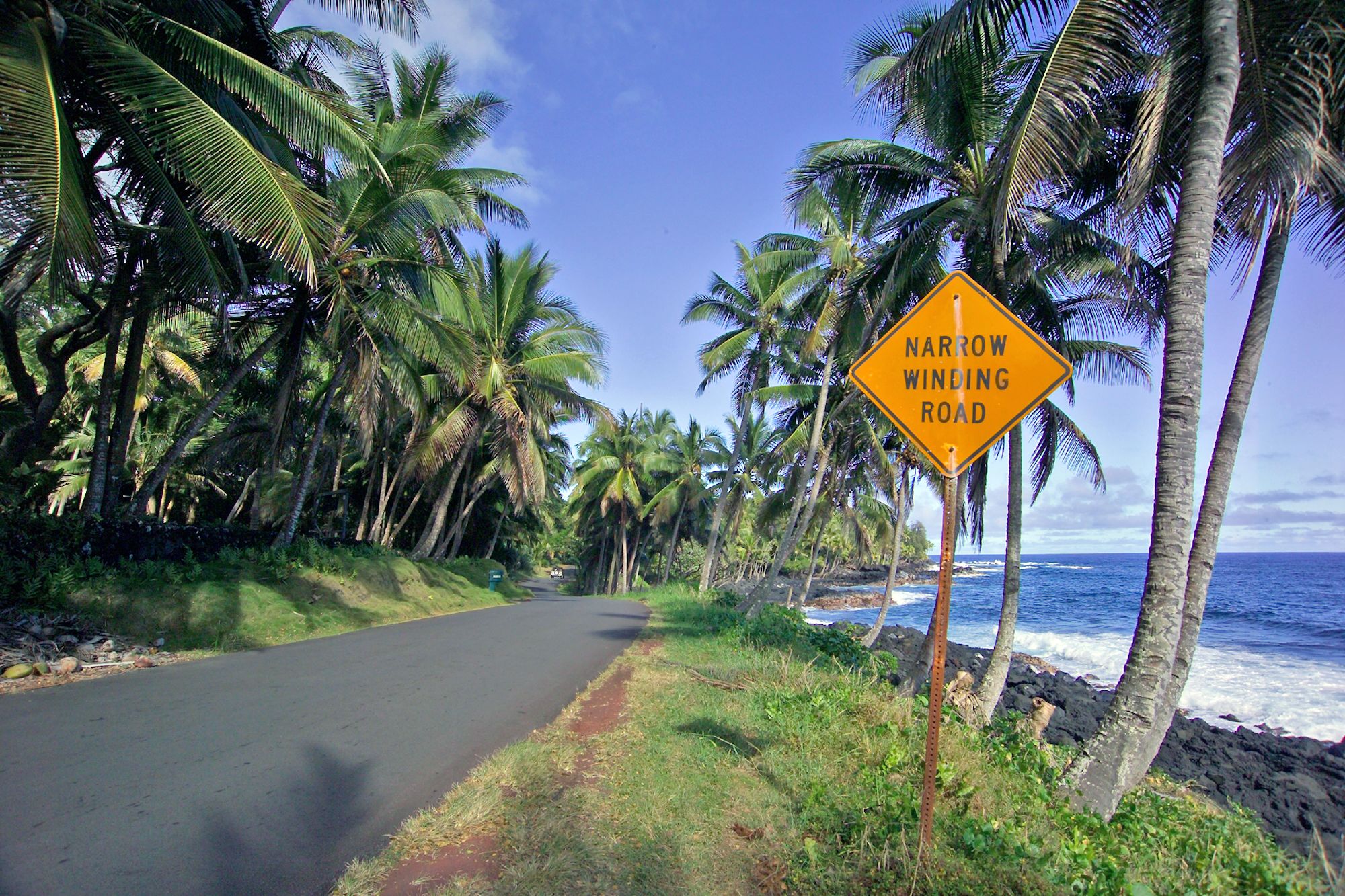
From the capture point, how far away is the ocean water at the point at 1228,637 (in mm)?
14695

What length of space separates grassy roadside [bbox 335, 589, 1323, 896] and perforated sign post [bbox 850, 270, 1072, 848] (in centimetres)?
43

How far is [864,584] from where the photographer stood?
6662 cm

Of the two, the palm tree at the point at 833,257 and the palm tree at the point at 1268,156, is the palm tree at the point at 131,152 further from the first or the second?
the palm tree at the point at 1268,156

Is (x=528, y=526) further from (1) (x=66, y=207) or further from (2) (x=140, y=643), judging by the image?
(1) (x=66, y=207)

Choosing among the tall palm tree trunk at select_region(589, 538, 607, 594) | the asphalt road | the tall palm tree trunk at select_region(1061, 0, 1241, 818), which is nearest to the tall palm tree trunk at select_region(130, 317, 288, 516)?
the asphalt road

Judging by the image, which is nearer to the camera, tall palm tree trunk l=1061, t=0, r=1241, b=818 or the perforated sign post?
the perforated sign post

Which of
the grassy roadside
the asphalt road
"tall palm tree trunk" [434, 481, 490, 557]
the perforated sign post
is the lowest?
the asphalt road

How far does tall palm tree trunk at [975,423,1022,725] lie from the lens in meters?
8.07

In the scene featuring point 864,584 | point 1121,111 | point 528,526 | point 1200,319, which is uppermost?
point 1121,111

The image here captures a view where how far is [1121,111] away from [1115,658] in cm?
2014

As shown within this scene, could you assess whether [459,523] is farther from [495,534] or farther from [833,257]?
[833,257]

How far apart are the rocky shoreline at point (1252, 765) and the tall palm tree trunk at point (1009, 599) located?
1783 millimetres

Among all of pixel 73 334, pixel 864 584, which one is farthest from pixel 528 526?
pixel 864 584

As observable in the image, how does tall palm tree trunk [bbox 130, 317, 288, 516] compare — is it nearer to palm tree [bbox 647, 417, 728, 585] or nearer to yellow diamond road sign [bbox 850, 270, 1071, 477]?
yellow diamond road sign [bbox 850, 270, 1071, 477]
